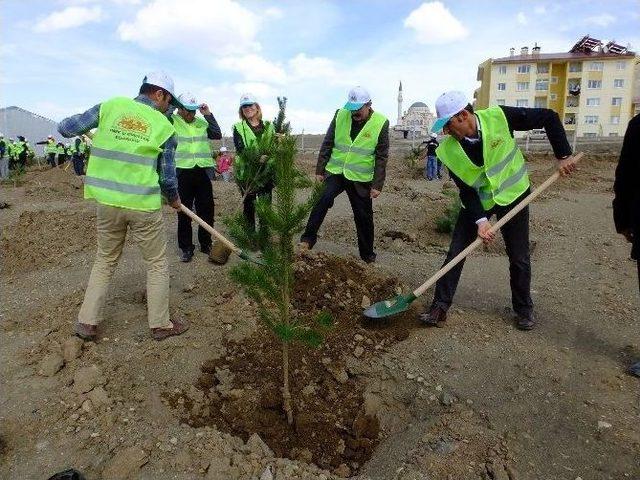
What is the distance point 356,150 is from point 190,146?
Answer: 1743 millimetres

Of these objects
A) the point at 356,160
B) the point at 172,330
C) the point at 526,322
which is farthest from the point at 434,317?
the point at 172,330

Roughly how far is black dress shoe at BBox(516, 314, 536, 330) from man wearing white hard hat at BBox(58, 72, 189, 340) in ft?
9.10

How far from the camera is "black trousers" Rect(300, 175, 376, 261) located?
5.10m

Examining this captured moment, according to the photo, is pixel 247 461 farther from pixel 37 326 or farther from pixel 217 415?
pixel 37 326

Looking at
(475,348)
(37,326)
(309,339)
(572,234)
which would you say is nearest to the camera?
(309,339)

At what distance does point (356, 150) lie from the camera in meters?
5.02

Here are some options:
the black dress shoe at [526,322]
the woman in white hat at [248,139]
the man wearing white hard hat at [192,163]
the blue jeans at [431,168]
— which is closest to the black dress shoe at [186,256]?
the man wearing white hard hat at [192,163]

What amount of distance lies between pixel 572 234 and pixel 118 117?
6358 mm

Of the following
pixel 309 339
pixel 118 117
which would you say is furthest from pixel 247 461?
pixel 118 117

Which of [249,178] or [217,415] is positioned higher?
[249,178]

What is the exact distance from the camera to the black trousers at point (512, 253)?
380 centimetres

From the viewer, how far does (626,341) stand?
148 inches

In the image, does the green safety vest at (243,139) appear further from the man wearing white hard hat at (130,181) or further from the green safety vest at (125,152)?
the green safety vest at (125,152)

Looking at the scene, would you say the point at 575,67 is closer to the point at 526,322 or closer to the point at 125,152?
the point at 526,322
